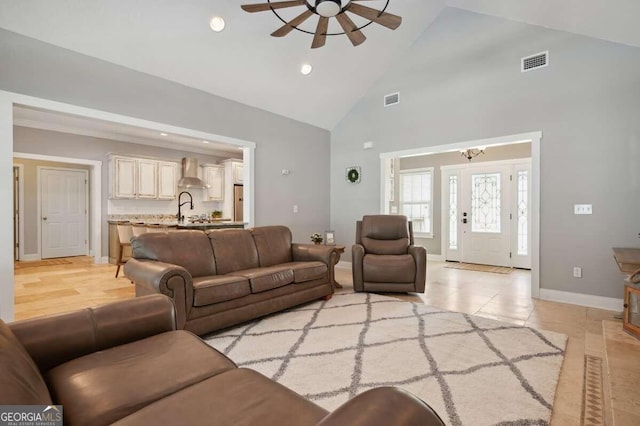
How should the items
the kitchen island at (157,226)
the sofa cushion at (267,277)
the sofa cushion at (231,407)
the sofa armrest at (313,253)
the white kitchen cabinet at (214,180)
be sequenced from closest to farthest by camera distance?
1. the sofa cushion at (231,407)
2. the sofa cushion at (267,277)
3. the sofa armrest at (313,253)
4. the kitchen island at (157,226)
5. the white kitchen cabinet at (214,180)

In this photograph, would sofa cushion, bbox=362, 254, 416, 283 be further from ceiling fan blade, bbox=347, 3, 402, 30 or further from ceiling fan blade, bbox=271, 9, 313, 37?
ceiling fan blade, bbox=271, 9, 313, 37

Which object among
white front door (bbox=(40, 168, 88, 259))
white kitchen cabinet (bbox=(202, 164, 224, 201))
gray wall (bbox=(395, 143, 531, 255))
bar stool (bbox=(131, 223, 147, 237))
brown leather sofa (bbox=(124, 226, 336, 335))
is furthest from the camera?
white kitchen cabinet (bbox=(202, 164, 224, 201))

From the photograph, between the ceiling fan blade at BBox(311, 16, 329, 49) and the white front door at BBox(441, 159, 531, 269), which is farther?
the white front door at BBox(441, 159, 531, 269)

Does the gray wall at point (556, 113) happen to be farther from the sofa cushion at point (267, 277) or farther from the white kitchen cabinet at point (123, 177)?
the white kitchen cabinet at point (123, 177)

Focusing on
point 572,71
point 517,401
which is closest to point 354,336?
point 517,401

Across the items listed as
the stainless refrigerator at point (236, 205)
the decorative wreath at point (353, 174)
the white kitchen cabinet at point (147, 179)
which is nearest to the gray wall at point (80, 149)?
the white kitchen cabinet at point (147, 179)

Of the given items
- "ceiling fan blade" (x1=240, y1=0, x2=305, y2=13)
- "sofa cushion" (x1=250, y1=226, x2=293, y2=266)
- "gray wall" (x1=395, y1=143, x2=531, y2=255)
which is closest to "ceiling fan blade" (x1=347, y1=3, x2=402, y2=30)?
"ceiling fan blade" (x1=240, y1=0, x2=305, y2=13)

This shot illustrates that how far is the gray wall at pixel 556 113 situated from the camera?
140 inches

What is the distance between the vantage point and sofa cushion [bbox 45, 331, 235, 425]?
3.37 ft

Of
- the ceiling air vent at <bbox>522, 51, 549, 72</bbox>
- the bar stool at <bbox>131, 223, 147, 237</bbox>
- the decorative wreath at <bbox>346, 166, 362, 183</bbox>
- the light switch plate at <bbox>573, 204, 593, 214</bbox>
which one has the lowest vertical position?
the bar stool at <bbox>131, 223, 147, 237</bbox>

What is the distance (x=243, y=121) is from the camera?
5117 mm

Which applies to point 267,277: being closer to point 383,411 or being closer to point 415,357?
point 415,357

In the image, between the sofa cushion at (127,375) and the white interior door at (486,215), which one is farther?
the white interior door at (486,215)

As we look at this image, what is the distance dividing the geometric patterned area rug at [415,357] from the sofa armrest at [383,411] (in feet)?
3.87
